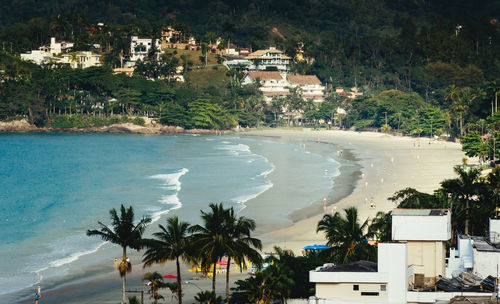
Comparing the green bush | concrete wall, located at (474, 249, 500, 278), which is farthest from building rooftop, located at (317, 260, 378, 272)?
the green bush

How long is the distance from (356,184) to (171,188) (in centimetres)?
1881

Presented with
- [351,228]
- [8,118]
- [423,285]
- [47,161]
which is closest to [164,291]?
[351,228]

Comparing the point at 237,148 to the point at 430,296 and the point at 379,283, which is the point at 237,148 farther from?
the point at 379,283

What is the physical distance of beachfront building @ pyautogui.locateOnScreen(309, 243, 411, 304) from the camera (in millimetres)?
Answer: 24453

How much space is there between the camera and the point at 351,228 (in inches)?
1458

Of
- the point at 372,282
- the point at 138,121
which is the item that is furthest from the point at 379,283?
the point at 138,121

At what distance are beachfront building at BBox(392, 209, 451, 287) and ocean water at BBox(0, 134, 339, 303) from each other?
20.9m

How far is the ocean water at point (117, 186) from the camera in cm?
5191

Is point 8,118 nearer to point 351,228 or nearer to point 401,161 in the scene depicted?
point 401,161

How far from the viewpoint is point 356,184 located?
81.4 m

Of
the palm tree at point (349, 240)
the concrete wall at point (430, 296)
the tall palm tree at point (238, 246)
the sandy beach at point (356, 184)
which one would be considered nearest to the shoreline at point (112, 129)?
the sandy beach at point (356, 184)

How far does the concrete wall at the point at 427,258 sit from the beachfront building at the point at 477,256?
0.77m

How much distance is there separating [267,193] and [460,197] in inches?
1173

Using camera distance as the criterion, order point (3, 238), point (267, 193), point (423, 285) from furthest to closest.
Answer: point (267, 193) → point (3, 238) → point (423, 285)
